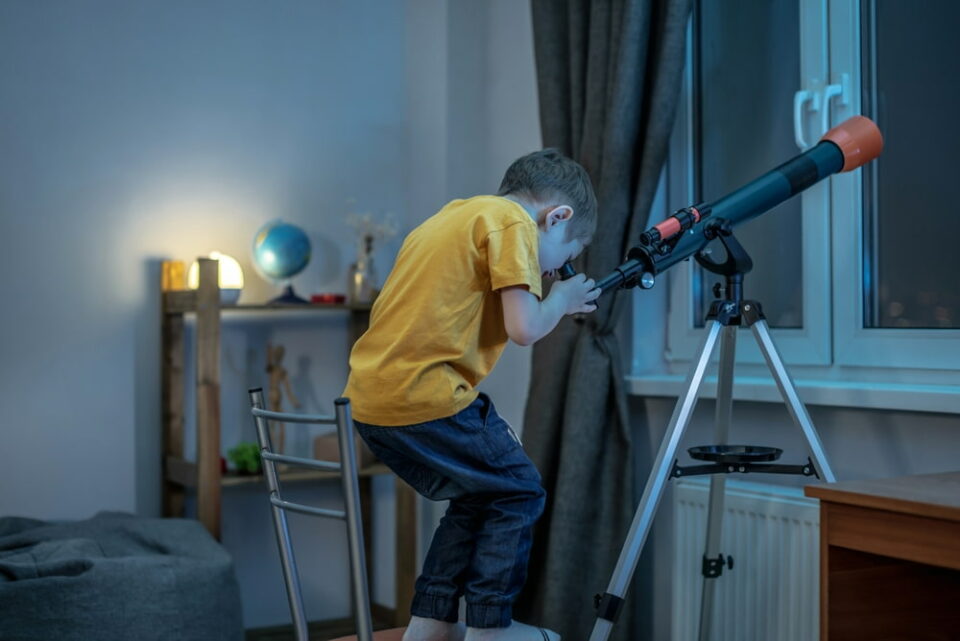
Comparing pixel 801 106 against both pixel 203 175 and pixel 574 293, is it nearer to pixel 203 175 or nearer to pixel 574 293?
pixel 574 293

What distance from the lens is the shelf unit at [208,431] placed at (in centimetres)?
298

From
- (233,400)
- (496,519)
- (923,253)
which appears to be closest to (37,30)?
(233,400)

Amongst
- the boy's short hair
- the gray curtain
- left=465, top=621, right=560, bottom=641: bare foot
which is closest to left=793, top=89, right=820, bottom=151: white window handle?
the gray curtain

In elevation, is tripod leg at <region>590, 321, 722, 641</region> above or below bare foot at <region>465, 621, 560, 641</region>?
above

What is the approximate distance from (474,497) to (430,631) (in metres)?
Answer: 0.24

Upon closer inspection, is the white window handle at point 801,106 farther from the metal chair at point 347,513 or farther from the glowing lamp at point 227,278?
the glowing lamp at point 227,278

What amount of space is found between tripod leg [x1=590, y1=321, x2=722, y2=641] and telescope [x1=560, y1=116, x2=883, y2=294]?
0.64 ft

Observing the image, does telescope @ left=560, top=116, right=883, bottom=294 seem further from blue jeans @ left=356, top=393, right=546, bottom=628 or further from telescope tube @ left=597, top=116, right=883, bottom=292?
blue jeans @ left=356, top=393, right=546, bottom=628

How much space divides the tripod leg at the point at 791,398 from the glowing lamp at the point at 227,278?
1.65 meters

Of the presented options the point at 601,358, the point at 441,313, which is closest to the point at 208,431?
the point at 601,358

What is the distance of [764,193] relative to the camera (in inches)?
78.4

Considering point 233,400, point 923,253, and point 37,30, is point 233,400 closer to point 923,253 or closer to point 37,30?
point 37,30

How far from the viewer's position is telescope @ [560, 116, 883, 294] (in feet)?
6.06

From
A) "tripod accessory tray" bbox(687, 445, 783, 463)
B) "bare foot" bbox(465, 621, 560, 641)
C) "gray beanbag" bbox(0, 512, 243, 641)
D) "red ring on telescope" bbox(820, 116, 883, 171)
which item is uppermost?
"red ring on telescope" bbox(820, 116, 883, 171)
